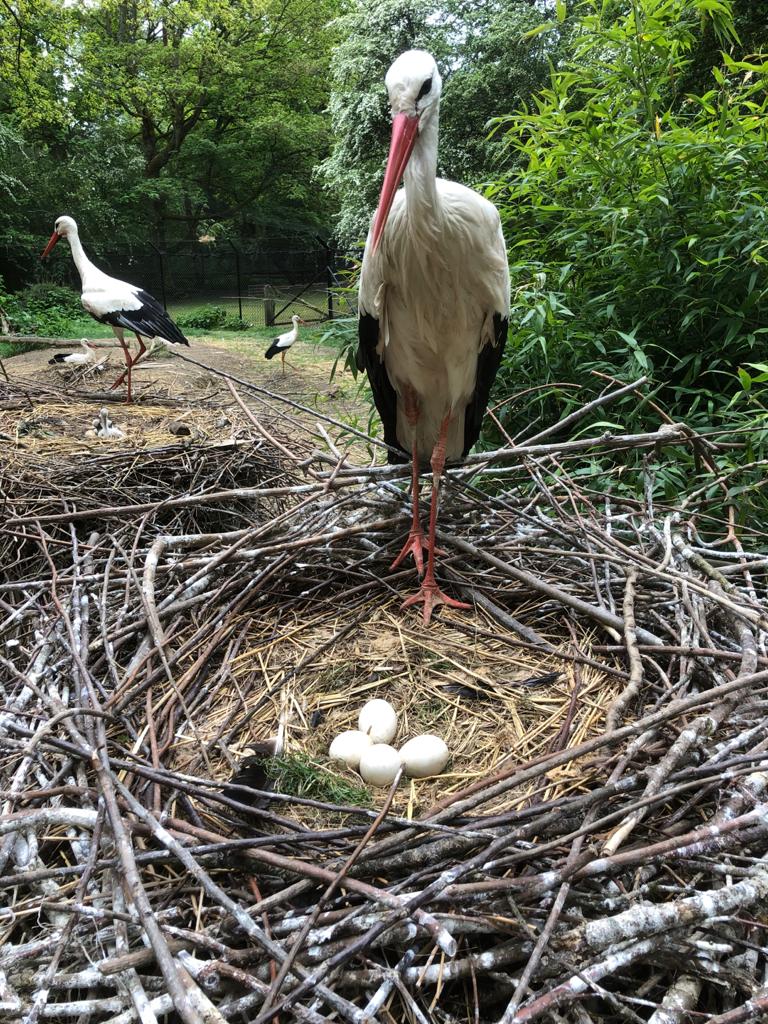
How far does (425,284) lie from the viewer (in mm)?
1879

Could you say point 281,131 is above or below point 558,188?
above

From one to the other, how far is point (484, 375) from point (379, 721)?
1.26 meters

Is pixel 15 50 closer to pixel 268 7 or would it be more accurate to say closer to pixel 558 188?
pixel 268 7

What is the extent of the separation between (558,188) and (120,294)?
3.50 meters

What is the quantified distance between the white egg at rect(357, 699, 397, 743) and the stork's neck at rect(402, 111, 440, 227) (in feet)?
4.23

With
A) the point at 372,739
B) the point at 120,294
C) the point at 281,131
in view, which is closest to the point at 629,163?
the point at 372,739

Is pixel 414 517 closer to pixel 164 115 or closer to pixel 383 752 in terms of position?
pixel 383 752

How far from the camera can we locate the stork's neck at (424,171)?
1633mm

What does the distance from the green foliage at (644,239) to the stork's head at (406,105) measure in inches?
43.9

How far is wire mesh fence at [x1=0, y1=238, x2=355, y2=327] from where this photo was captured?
1492 cm

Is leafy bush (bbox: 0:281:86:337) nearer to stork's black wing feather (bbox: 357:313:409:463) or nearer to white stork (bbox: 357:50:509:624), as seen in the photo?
stork's black wing feather (bbox: 357:313:409:463)

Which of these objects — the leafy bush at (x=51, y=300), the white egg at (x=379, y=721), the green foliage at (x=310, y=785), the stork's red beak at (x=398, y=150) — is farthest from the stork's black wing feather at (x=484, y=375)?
the leafy bush at (x=51, y=300)

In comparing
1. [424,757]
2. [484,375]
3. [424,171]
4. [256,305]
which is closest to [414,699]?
[424,757]

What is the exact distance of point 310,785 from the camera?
4.51 ft
